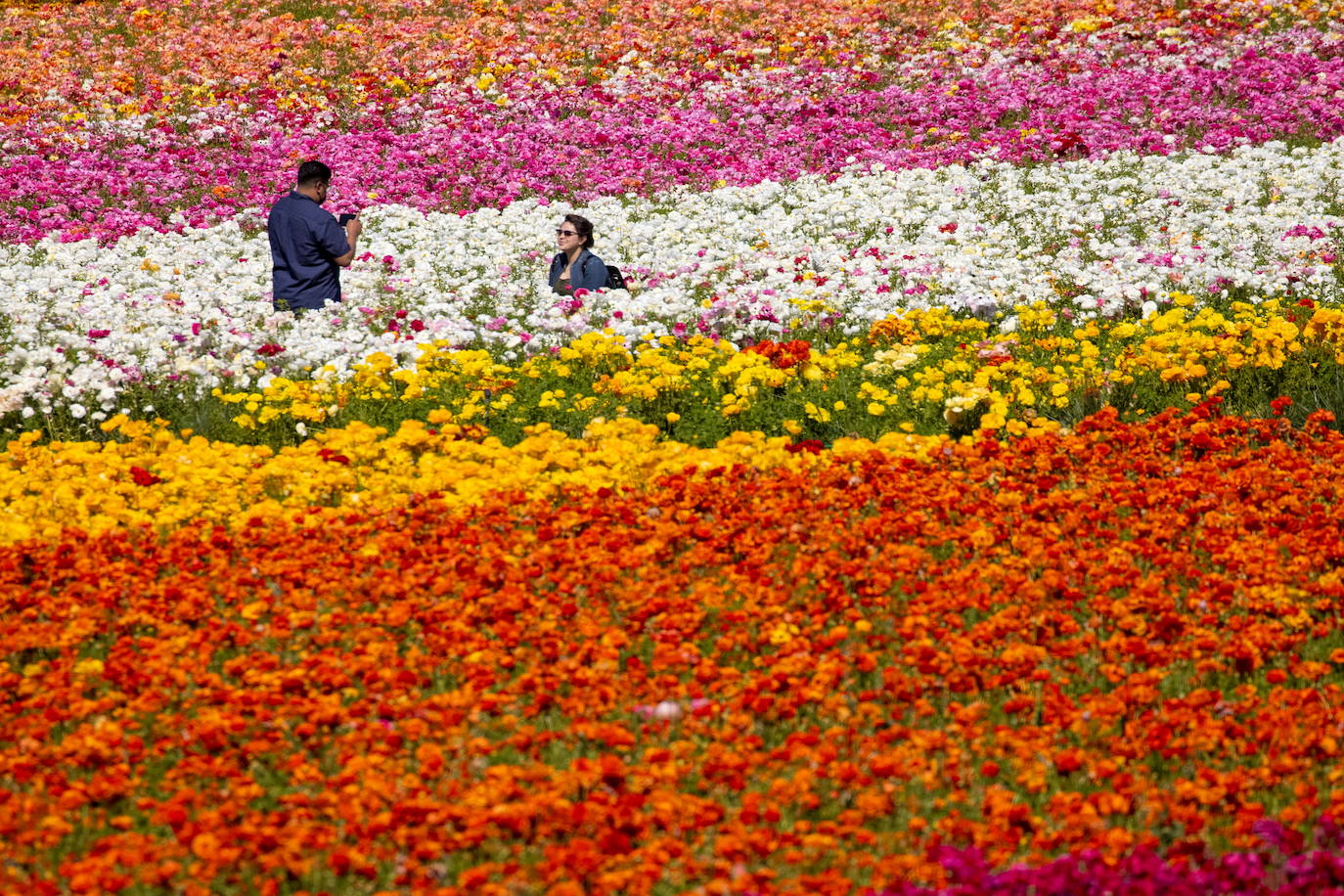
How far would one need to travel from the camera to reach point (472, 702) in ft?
16.6

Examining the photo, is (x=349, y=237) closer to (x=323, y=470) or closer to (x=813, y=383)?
(x=323, y=470)

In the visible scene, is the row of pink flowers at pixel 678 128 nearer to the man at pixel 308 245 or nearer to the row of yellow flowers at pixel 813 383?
the man at pixel 308 245

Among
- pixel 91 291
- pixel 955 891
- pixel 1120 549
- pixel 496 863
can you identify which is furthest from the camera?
pixel 91 291

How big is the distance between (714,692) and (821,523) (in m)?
1.82

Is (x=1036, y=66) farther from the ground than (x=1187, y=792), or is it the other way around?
(x=1036, y=66)

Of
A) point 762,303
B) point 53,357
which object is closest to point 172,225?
point 53,357

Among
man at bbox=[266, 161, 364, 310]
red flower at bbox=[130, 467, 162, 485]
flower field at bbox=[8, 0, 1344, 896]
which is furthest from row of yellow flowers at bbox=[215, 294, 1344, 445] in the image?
man at bbox=[266, 161, 364, 310]

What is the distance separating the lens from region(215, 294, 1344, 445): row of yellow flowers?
9.15m

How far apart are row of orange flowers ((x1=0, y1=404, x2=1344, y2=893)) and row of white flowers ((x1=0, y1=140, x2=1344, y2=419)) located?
351cm

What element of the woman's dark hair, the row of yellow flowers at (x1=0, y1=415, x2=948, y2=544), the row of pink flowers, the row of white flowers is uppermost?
the row of pink flowers

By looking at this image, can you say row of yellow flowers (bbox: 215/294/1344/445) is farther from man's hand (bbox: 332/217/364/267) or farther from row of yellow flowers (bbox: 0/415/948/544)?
man's hand (bbox: 332/217/364/267)

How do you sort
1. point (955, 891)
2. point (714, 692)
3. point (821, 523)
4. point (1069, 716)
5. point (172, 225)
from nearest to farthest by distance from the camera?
point (955, 891) → point (1069, 716) → point (714, 692) → point (821, 523) → point (172, 225)

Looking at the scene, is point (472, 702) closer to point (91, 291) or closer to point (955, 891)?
point (955, 891)

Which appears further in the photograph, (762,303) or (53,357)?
(762,303)
